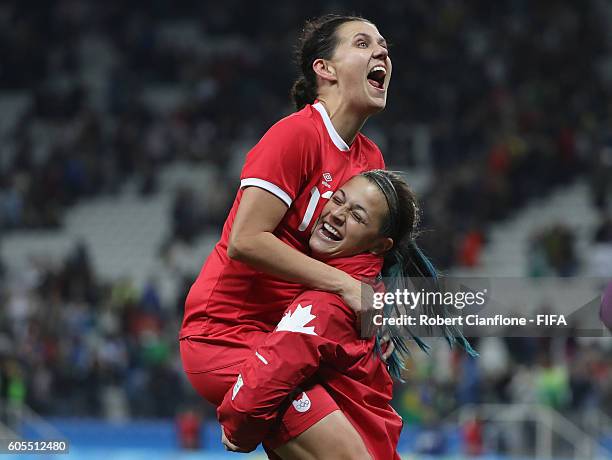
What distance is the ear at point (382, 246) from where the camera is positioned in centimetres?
419

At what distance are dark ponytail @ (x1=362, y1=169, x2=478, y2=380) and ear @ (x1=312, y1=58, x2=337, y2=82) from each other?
391 millimetres

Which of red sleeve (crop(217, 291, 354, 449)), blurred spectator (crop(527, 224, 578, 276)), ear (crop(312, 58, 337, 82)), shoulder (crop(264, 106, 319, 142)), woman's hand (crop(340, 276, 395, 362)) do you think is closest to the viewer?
red sleeve (crop(217, 291, 354, 449))

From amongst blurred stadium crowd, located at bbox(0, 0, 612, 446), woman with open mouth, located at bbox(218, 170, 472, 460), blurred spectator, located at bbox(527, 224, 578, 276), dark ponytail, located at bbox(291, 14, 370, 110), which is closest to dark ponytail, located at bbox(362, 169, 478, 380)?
woman with open mouth, located at bbox(218, 170, 472, 460)

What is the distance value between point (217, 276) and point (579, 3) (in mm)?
15087

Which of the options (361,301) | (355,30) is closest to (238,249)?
(361,301)

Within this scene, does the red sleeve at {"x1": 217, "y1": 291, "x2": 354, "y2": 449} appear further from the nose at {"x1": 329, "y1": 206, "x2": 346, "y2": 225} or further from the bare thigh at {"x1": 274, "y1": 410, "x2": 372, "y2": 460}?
the nose at {"x1": 329, "y1": 206, "x2": 346, "y2": 225}

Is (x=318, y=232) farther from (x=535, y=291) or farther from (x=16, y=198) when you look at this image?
(x=16, y=198)

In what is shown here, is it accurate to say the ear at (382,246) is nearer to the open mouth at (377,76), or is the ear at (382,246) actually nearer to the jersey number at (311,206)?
the jersey number at (311,206)

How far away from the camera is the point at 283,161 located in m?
4.03

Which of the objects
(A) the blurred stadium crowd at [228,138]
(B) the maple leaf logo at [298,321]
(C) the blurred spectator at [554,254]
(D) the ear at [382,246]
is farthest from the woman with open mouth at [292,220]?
(C) the blurred spectator at [554,254]

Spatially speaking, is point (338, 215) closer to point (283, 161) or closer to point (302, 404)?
point (283, 161)

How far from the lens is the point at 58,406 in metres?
14.3

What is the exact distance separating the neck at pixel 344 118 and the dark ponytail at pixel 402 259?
0.55 ft

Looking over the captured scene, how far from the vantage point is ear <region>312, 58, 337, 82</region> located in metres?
4.39
